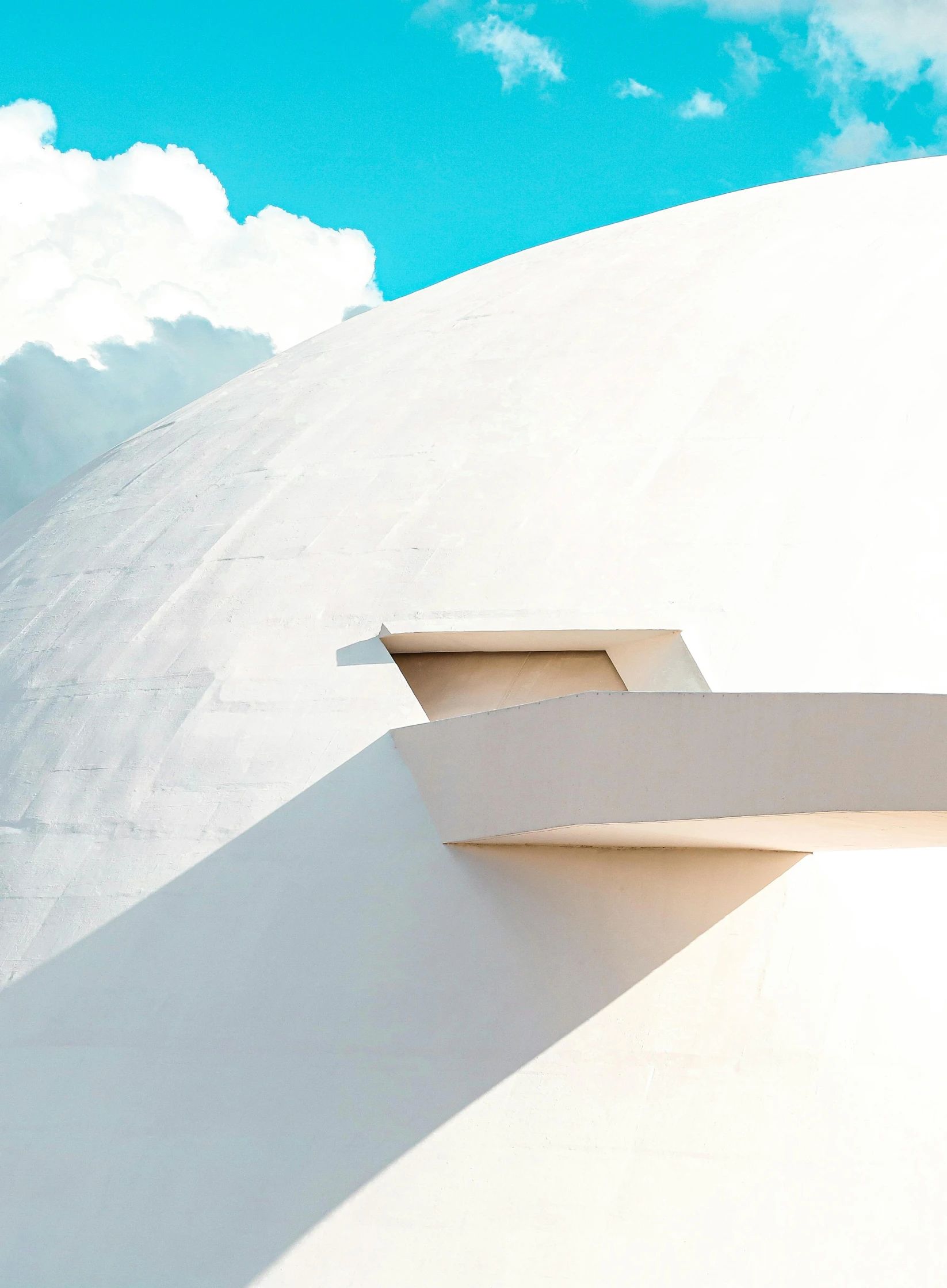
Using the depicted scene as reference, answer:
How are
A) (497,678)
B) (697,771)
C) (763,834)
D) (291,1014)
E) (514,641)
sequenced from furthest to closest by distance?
(497,678), (514,641), (291,1014), (763,834), (697,771)

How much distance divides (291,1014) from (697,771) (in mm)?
3141

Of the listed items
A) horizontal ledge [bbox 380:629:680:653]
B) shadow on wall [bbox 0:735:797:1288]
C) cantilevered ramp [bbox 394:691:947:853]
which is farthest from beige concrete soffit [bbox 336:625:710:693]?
cantilevered ramp [bbox 394:691:947:853]

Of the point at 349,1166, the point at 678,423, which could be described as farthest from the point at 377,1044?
the point at 678,423

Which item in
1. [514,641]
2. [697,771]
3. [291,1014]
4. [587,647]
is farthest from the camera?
[587,647]

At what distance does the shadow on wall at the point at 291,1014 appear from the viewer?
275 inches

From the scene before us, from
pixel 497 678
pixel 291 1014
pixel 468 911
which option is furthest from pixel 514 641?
pixel 291 1014

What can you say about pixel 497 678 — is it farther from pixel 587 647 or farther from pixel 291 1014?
pixel 291 1014

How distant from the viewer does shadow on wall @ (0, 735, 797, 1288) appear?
22.9ft

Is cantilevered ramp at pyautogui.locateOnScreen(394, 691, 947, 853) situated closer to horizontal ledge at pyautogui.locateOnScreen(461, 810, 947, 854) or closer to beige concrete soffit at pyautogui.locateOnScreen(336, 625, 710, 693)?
horizontal ledge at pyautogui.locateOnScreen(461, 810, 947, 854)

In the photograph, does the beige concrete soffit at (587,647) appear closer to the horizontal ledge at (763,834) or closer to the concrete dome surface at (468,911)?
the concrete dome surface at (468,911)

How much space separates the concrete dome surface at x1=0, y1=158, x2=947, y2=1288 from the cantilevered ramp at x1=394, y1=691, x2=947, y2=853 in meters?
0.60

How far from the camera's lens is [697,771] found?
19.4 feet

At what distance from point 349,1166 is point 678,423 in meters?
6.23

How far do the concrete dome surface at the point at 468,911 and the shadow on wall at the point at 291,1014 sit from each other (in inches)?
0.9
